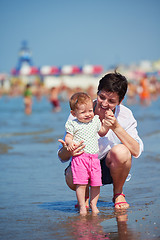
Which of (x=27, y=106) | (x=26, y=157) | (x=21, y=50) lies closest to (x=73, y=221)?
(x=26, y=157)

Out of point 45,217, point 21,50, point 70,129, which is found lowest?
point 45,217

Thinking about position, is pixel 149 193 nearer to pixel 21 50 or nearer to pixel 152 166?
pixel 152 166

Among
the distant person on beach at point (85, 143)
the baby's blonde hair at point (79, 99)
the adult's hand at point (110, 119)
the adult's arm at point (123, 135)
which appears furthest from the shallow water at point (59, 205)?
the baby's blonde hair at point (79, 99)

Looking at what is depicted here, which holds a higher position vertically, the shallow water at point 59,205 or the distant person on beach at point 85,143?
the distant person on beach at point 85,143

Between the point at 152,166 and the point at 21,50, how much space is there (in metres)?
116

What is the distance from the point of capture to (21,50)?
119250 millimetres

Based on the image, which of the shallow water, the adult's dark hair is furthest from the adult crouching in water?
the shallow water

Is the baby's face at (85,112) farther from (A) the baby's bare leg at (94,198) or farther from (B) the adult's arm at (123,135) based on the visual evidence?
(A) the baby's bare leg at (94,198)

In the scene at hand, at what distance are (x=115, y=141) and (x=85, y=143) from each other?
1.59ft

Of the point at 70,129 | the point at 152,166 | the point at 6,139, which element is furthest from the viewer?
the point at 6,139

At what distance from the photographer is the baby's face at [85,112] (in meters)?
3.68

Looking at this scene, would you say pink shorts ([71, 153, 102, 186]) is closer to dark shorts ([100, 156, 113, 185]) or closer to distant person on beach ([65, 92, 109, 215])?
distant person on beach ([65, 92, 109, 215])

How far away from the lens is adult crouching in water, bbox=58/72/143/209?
377 cm

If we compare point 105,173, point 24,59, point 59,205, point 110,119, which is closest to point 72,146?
point 110,119
